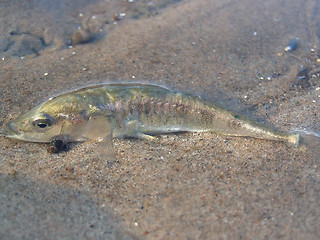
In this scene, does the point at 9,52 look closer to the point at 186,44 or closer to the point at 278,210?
the point at 186,44

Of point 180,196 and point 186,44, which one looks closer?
point 180,196

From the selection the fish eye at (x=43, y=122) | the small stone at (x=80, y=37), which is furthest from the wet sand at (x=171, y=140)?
the fish eye at (x=43, y=122)

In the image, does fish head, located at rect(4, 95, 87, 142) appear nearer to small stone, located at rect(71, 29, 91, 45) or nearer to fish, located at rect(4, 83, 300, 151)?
fish, located at rect(4, 83, 300, 151)

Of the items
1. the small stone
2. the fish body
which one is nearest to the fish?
the fish body

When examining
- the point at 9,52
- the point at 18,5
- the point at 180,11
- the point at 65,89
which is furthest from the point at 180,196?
the point at 18,5

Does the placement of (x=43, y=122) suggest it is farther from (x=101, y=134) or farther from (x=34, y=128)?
(x=101, y=134)

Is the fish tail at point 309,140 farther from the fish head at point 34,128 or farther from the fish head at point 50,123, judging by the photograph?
the fish head at point 34,128
